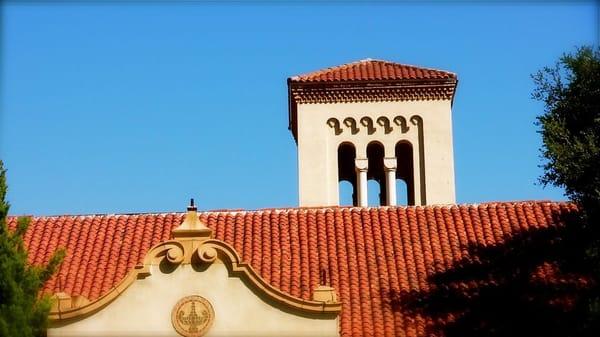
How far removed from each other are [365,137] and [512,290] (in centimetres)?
815

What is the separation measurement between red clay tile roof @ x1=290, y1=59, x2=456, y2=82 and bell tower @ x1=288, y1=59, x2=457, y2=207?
0.08 feet

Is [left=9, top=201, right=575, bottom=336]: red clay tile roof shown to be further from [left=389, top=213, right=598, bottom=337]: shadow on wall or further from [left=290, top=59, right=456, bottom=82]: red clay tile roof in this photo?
[left=290, top=59, right=456, bottom=82]: red clay tile roof

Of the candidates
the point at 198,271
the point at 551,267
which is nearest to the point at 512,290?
the point at 551,267

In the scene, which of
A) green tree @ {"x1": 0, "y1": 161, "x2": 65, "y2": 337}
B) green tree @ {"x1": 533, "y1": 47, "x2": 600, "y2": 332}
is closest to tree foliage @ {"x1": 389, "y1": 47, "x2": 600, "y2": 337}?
green tree @ {"x1": 533, "y1": 47, "x2": 600, "y2": 332}

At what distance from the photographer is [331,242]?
18.3m

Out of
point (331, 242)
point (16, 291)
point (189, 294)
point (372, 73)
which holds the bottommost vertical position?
point (16, 291)

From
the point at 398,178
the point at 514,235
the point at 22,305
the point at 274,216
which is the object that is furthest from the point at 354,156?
the point at 22,305

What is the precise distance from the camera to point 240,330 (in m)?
14.4

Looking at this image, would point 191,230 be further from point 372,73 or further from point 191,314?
point 372,73

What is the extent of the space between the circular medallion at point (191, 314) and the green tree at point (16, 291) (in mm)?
1850

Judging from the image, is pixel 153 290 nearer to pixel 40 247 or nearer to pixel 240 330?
pixel 240 330

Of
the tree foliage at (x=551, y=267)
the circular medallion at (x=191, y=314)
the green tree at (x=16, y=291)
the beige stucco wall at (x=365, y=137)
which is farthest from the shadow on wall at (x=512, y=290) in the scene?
the beige stucco wall at (x=365, y=137)

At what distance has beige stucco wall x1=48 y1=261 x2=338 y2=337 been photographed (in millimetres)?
14383

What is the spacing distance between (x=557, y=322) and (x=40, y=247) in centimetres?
971
